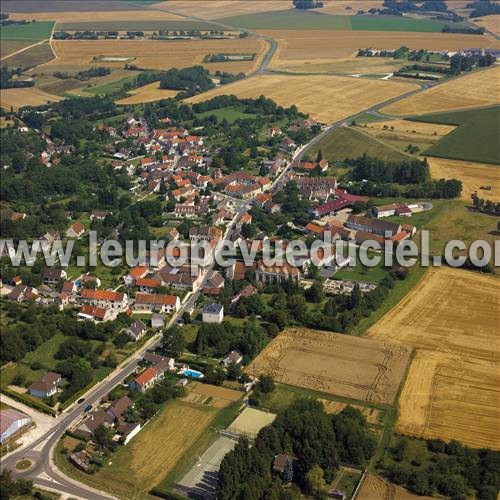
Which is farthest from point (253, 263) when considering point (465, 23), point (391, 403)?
point (465, 23)

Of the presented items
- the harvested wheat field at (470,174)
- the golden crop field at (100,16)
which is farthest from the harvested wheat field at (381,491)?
the golden crop field at (100,16)

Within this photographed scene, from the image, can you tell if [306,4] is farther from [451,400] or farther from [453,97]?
[451,400]

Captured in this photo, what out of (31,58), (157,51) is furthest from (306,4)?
(31,58)

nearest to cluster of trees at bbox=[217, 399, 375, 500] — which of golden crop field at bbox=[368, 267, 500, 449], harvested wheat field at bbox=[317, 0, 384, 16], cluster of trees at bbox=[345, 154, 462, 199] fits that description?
golden crop field at bbox=[368, 267, 500, 449]

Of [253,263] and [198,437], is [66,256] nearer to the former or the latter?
[253,263]

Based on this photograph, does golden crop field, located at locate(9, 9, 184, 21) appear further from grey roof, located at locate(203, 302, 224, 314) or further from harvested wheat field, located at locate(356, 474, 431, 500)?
harvested wheat field, located at locate(356, 474, 431, 500)

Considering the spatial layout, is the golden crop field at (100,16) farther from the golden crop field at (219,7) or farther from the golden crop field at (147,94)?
the golden crop field at (147,94)
